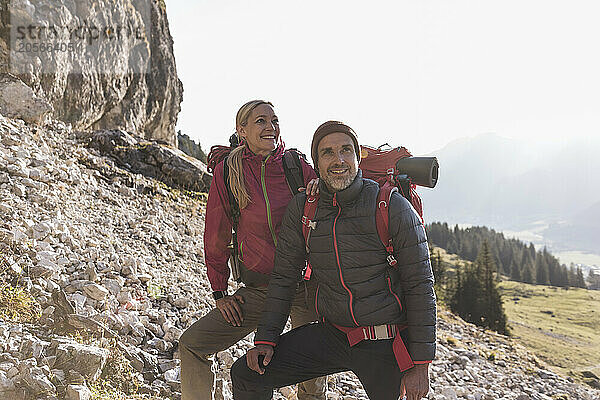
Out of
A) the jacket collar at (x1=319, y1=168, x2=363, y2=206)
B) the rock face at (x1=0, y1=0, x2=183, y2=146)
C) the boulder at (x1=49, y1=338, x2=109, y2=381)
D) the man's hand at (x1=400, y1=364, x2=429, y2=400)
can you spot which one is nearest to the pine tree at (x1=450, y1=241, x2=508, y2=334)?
the rock face at (x1=0, y1=0, x2=183, y2=146)

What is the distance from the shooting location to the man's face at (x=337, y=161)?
158 inches

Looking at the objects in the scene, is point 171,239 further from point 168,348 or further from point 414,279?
point 414,279

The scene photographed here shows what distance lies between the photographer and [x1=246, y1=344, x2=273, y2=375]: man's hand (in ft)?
13.0

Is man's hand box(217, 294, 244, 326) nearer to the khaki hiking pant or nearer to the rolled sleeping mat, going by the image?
the khaki hiking pant

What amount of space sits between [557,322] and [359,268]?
115 metres

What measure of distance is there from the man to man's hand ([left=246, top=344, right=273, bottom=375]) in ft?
0.03

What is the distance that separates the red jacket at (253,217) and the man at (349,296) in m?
0.24

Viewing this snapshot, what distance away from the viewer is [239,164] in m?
4.45

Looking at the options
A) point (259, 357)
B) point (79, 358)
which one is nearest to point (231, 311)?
point (259, 357)

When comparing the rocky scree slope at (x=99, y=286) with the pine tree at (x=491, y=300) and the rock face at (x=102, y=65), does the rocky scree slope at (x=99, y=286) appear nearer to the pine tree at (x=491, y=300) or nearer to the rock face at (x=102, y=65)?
the rock face at (x=102, y=65)

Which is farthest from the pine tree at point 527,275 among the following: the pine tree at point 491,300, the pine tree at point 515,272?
the pine tree at point 491,300

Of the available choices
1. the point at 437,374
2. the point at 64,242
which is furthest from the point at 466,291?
the point at 64,242

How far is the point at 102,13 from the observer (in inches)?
746

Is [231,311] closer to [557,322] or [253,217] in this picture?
[253,217]
